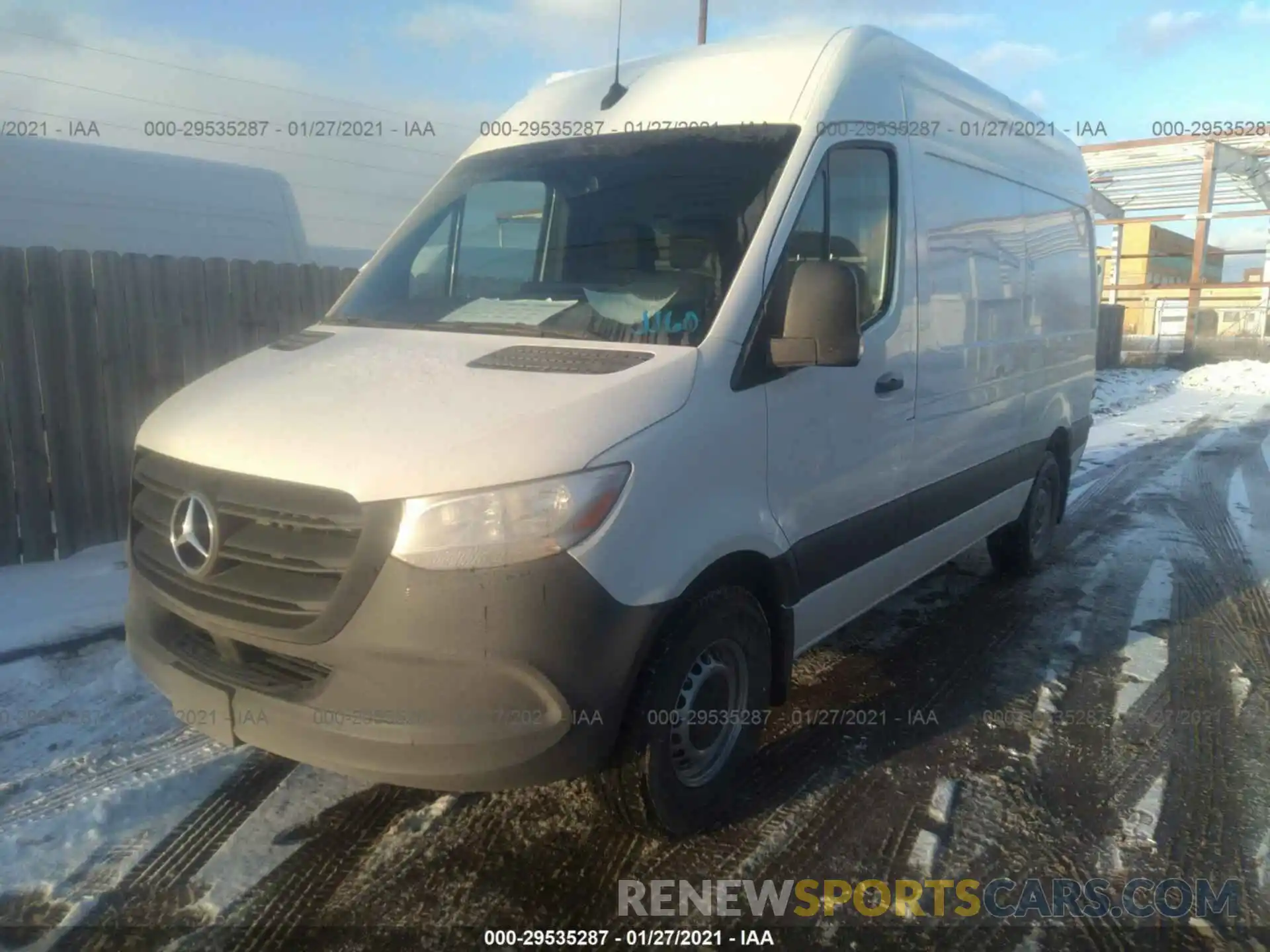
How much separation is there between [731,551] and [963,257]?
2.31 metres

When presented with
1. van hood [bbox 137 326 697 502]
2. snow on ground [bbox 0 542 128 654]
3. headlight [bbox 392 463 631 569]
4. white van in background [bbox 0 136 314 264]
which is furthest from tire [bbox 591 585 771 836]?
white van in background [bbox 0 136 314 264]

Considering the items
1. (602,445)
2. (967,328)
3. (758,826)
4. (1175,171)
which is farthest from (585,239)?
(1175,171)

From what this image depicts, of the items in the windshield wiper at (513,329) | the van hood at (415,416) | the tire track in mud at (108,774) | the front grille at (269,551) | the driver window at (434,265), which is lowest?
the tire track in mud at (108,774)

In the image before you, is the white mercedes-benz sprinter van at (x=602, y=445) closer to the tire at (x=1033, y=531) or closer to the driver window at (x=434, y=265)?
the driver window at (x=434, y=265)

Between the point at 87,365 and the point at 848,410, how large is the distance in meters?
5.05

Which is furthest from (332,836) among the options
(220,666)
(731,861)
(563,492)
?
(563,492)

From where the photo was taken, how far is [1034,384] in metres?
5.46

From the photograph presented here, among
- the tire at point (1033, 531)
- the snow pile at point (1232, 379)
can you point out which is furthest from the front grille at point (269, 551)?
the snow pile at point (1232, 379)

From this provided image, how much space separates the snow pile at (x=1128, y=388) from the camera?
17.1 metres

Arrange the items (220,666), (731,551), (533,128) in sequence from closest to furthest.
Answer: (220,666)
(731,551)
(533,128)

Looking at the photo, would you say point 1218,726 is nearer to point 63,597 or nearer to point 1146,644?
point 1146,644

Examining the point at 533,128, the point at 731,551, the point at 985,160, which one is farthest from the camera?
the point at 985,160

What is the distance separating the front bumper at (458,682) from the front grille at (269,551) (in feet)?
0.26

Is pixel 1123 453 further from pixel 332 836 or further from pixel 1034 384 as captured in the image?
pixel 332 836
